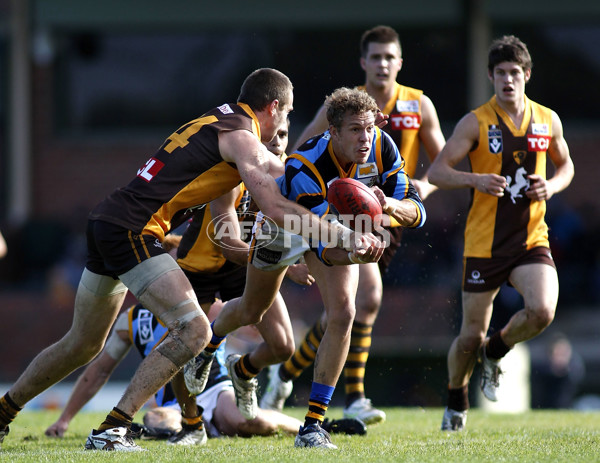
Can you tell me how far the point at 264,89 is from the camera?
5613 millimetres

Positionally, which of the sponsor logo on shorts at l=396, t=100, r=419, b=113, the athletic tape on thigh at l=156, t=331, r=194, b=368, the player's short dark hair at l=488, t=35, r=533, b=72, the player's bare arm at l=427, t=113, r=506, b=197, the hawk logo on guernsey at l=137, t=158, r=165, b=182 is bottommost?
the athletic tape on thigh at l=156, t=331, r=194, b=368

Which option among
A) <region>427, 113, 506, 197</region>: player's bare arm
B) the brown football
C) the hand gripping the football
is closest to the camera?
the hand gripping the football

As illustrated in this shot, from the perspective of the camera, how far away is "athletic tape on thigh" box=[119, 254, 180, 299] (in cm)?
525

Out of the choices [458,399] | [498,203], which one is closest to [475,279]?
[498,203]

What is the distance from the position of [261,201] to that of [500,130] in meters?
2.45

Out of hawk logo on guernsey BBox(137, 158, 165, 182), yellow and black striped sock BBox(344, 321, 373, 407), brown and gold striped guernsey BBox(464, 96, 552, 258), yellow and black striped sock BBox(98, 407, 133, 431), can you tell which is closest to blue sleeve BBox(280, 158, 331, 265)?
hawk logo on guernsey BBox(137, 158, 165, 182)

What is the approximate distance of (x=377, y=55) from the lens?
7.40 m

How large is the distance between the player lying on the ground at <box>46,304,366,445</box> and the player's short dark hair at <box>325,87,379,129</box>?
7.35ft

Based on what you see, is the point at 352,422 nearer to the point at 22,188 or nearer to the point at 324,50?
the point at 324,50

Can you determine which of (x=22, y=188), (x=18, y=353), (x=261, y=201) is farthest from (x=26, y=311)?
(x=261, y=201)

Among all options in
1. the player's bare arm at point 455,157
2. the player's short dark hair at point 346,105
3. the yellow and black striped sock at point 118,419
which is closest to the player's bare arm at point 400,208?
the player's short dark hair at point 346,105

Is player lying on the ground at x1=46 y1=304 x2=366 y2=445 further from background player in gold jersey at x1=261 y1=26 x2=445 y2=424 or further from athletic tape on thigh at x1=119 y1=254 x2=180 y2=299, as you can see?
athletic tape on thigh at x1=119 y1=254 x2=180 y2=299

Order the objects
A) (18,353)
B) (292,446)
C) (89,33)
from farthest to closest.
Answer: (89,33) < (18,353) < (292,446)

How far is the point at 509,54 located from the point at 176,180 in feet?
9.33
